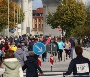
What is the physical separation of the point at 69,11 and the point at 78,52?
216 ft

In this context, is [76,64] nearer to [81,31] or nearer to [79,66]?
[79,66]

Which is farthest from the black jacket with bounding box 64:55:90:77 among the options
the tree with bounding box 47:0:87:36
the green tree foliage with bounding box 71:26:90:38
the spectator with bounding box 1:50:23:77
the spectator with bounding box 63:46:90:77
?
the green tree foliage with bounding box 71:26:90:38

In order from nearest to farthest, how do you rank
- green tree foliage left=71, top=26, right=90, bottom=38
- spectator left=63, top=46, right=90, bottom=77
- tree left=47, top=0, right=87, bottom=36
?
1. spectator left=63, top=46, right=90, bottom=77
2. tree left=47, top=0, right=87, bottom=36
3. green tree foliage left=71, top=26, right=90, bottom=38

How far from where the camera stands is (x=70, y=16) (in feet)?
247

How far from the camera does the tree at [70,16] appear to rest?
2965 inches

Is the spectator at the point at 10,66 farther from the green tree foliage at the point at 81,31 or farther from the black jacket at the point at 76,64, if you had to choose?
the green tree foliage at the point at 81,31

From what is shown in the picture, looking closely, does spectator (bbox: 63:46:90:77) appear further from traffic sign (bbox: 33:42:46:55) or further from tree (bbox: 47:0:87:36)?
tree (bbox: 47:0:87:36)

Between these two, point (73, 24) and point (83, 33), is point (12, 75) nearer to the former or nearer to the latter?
point (73, 24)

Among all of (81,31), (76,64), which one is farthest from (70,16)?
(76,64)

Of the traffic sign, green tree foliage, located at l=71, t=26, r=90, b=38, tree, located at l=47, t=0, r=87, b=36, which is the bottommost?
green tree foliage, located at l=71, t=26, r=90, b=38

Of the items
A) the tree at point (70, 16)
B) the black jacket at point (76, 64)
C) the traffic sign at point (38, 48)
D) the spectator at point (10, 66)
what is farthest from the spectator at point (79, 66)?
the tree at point (70, 16)

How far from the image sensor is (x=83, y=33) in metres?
82.4

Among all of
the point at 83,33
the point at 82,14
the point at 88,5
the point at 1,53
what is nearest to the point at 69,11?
the point at 82,14

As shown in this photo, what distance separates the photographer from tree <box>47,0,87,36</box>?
75.3 meters
